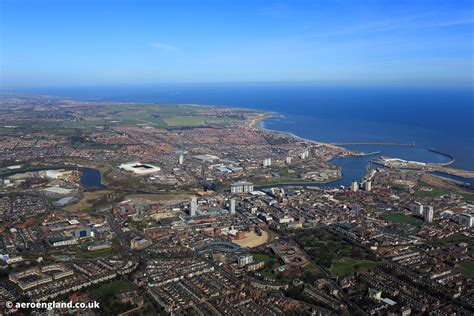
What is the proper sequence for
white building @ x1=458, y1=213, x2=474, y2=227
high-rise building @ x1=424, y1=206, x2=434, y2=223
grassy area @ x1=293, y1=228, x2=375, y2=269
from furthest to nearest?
high-rise building @ x1=424, y1=206, x2=434, y2=223 → white building @ x1=458, y1=213, x2=474, y2=227 → grassy area @ x1=293, y1=228, x2=375, y2=269

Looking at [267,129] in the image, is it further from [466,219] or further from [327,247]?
[327,247]

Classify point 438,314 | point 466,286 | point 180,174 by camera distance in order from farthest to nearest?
point 180,174 < point 466,286 < point 438,314

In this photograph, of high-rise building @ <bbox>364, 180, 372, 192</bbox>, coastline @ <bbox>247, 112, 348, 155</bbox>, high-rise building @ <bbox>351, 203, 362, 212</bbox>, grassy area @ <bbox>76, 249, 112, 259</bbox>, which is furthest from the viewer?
coastline @ <bbox>247, 112, 348, 155</bbox>

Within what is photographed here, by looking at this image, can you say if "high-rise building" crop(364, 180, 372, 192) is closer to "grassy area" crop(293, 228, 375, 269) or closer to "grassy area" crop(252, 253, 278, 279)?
"grassy area" crop(293, 228, 375, 269)

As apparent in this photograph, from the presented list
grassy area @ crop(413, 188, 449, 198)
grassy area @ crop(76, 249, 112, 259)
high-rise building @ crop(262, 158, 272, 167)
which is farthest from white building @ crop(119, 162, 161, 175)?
grassy area @ crop(413, 188, 449, 198)

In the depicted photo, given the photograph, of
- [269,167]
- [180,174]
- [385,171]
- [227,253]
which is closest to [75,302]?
[227,253]

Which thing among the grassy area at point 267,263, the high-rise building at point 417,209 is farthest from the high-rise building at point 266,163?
the grassy area at point 267,263

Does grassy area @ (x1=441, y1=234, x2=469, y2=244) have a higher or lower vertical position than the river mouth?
lower

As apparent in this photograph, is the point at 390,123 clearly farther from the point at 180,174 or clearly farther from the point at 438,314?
the point at 438,314
